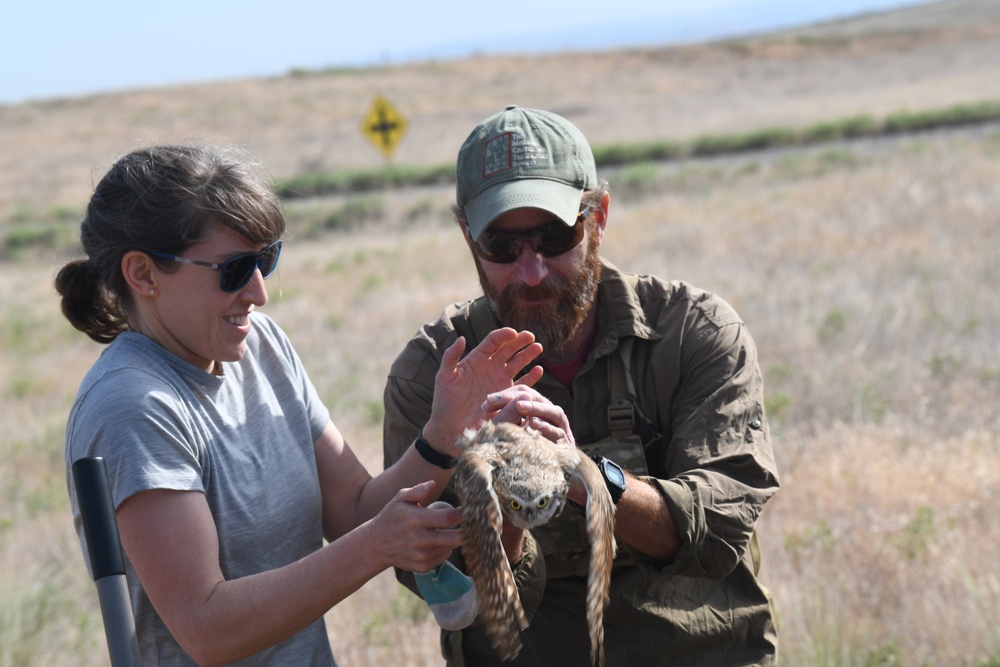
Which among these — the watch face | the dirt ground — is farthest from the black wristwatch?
the dirt ground

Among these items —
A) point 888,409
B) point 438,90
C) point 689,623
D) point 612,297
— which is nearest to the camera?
point 689,623

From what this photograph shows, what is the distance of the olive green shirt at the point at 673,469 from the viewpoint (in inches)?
117

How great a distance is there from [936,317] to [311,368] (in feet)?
21.2

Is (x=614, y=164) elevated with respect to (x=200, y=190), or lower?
elevated

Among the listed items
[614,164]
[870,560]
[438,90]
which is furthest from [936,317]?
[438,90]

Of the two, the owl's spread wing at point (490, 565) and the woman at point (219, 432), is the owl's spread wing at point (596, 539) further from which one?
the woman at point (219, 432)

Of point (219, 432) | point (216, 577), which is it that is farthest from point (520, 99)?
point (216, 577)

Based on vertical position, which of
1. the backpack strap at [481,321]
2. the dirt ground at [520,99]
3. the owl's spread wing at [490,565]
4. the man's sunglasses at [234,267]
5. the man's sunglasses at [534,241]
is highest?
the dirt ground at [520,99]

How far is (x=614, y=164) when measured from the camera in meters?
30.4

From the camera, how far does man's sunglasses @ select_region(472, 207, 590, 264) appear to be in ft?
10.7

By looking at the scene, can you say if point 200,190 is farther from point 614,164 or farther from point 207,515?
point 614,164

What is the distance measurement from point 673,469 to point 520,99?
5097 centimetres

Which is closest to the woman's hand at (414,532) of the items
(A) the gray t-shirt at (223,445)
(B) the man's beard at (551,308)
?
(A) the gray t-shirt at (223,445)

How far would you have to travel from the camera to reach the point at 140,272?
2789 mm
